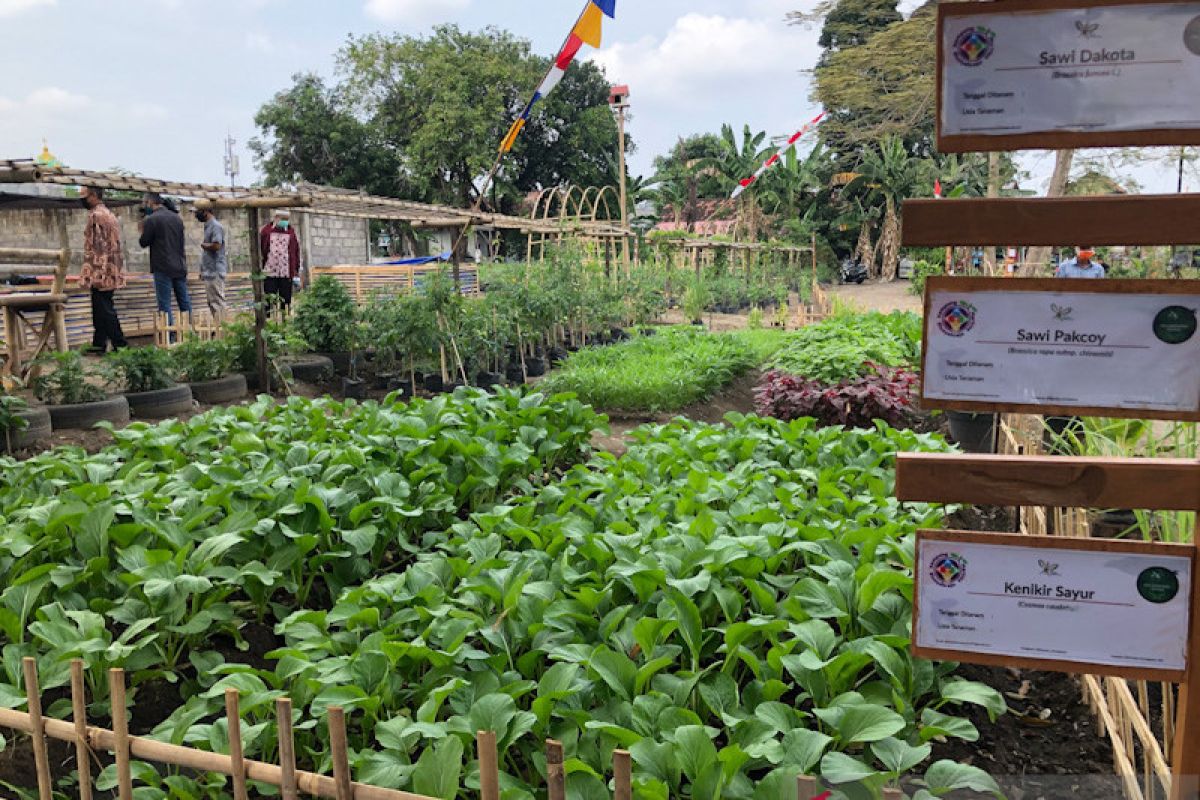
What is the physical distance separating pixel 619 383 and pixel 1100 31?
7.35 metres

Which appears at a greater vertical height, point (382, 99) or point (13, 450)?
point (382, 99)

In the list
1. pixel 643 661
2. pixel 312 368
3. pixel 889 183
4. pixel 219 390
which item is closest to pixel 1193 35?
pixel 643 661

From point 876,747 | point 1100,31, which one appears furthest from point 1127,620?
point 1100,31

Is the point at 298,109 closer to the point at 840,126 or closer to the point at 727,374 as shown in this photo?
the point at 840,126

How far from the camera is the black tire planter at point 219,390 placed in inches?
369

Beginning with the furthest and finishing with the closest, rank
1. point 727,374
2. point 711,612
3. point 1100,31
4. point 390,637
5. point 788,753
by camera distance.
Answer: point 727,374, point 711,612, point 390,637, point 788,753, point 1100,31

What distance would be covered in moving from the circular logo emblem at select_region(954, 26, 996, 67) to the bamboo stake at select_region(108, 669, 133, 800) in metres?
2.30

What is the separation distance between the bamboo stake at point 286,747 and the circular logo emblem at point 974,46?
194cm

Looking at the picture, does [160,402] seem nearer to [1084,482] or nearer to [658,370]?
[658,370]

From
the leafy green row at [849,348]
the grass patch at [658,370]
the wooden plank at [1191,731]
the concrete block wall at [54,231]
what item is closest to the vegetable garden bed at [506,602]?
the wooden plank at [1191,731]

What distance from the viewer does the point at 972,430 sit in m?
7.50

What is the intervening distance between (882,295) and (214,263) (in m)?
22.3

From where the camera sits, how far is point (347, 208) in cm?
1201

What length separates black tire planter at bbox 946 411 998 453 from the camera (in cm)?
739
